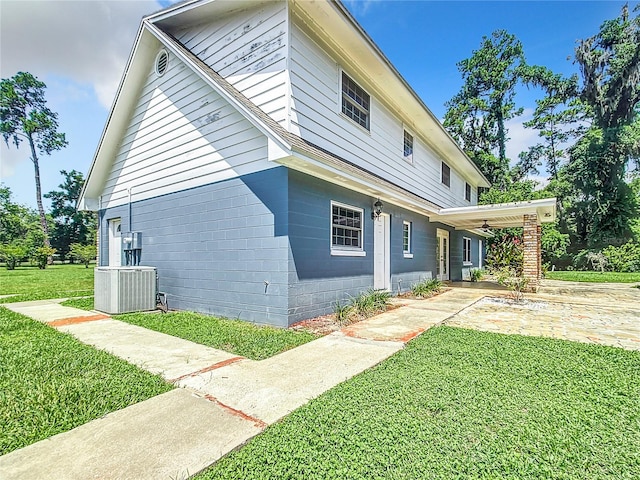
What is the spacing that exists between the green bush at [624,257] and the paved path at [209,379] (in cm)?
1698

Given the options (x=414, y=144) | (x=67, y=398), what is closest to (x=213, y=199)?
(x=67, y=398)

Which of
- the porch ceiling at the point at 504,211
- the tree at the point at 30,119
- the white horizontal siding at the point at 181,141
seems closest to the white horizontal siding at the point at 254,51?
the white horizontal siding at the point at 181,141

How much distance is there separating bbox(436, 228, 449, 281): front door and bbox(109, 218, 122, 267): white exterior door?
1157 cm

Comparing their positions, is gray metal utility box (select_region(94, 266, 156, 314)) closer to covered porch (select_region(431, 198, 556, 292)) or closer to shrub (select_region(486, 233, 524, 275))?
covered porch (select_region(431, 198, 556, 292))

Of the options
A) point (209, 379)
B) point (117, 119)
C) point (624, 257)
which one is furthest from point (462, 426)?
point (624, 257)

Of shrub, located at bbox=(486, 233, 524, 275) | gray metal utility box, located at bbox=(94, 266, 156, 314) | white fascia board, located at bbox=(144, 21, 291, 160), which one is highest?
white fascia board, located at bbox=(144, 21, 291, 160)

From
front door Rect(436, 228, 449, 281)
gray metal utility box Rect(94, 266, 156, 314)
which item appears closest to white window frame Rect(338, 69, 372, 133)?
gray metal utility box Rect(94, 266, 156, 314)

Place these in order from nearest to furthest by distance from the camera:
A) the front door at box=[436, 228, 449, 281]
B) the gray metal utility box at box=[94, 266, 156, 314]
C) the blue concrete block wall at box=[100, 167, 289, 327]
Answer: the blue concrete block wall at box=[100, 167, 289, 327] < the gray metal utility box at box=[94, 266, 156, 314] < the front door at box=[436, 228, 449, 281]

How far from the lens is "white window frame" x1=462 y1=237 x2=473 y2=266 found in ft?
55.8

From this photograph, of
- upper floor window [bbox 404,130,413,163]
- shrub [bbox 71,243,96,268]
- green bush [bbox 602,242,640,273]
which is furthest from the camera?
shrub [bbox 71,243,96,268]

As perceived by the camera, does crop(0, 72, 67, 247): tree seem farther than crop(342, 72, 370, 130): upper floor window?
Yes

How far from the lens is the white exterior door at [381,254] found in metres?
8.55

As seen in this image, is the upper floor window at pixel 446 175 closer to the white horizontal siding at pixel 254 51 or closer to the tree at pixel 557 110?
the white horizontal siding at pixel 254 51

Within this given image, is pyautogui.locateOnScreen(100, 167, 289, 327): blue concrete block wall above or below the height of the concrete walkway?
above
